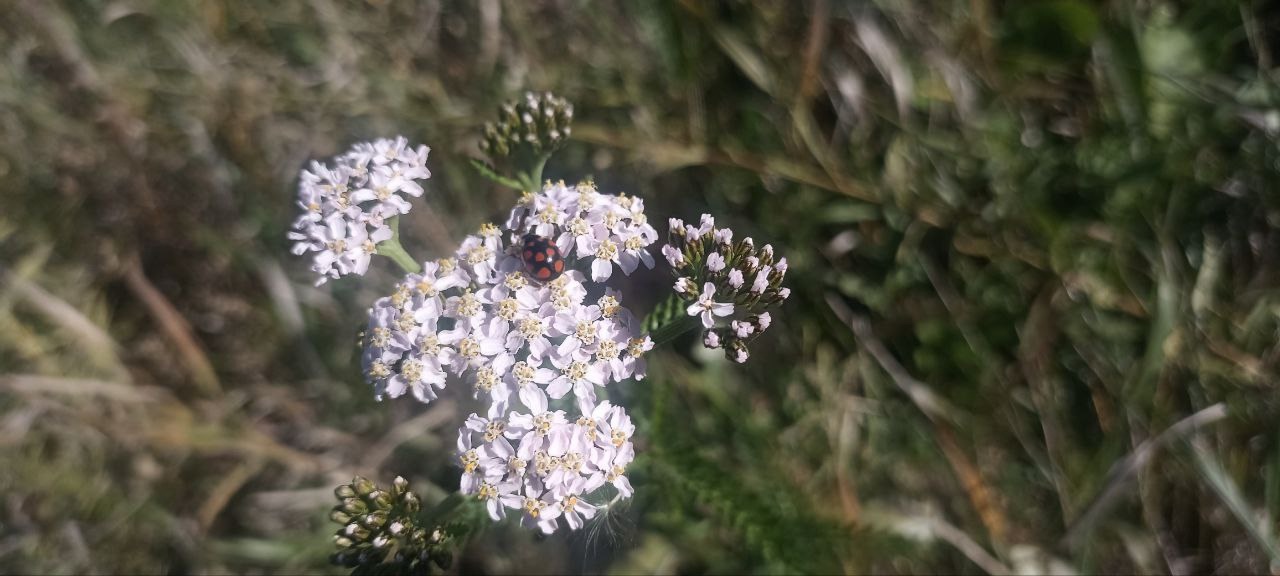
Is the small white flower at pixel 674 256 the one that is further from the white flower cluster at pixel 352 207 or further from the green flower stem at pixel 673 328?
the white flower cluster at pixel 352 207

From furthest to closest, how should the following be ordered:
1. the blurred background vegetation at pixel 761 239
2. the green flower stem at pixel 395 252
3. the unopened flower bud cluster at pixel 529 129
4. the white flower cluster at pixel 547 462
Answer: the blurred background vegetation at pixel 761 239 → the unopened flower bud cluster at pixel 529 129 → the green flower stem at pixel 395 252 → the white flower cluster at pixel 547 462

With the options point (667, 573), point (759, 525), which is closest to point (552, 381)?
point (759, 525)

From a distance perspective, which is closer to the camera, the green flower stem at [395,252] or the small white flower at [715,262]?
the small white flower at [715,262]

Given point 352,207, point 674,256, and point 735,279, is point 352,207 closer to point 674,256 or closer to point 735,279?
point 674,256

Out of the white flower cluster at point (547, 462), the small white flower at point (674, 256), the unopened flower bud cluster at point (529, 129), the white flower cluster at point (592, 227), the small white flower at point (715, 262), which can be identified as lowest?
the white flower cluster at point (547, 462)

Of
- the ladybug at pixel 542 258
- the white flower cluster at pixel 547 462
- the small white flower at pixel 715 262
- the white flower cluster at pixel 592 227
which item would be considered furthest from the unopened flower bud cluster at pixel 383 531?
the small white flower at pixel 715 262

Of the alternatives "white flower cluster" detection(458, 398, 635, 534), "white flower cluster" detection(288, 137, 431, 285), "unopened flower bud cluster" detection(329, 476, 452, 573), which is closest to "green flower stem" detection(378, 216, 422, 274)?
"white flower cluster" detection(288, 137, 431, 285)

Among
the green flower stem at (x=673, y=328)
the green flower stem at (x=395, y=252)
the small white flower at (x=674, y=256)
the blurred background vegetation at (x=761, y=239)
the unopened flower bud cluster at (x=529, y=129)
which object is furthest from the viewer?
the blurred background vegetation at (x=761, y=239)
